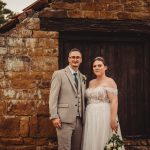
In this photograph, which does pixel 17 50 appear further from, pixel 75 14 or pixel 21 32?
pixel 75 14

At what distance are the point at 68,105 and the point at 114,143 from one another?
0.86m

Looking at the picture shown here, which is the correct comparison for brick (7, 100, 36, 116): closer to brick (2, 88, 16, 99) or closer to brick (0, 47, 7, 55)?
brick (2, 88, 16, 99)

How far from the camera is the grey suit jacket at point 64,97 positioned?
536 centimetres

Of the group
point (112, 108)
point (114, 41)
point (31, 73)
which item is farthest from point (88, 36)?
point (112, 108)

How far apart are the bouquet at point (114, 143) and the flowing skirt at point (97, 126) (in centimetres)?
17

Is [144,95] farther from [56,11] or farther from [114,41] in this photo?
[56,11]

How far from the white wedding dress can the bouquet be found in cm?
17

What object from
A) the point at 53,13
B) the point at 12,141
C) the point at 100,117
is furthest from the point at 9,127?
the point at 53,13

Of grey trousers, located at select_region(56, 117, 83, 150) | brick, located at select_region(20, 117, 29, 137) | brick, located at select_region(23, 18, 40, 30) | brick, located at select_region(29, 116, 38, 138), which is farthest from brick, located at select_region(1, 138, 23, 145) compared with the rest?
brick, located at select_region(23, 18, 40, 30)

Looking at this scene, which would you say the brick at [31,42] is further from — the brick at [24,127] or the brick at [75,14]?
the brick at [24,127]

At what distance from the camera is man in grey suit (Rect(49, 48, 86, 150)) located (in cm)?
535

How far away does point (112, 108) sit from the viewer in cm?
560

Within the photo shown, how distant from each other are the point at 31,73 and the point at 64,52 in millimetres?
794

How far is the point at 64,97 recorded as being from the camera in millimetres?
5469
